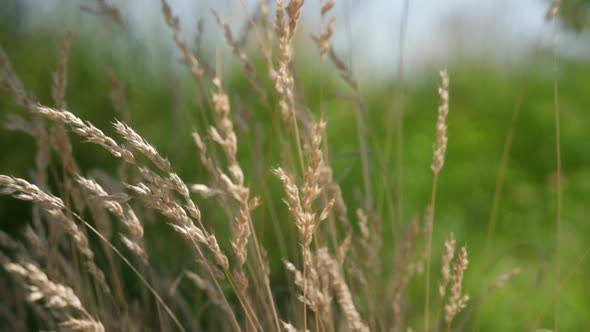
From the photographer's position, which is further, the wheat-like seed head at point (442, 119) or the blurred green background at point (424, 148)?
the blurred green background at point (424, 148)

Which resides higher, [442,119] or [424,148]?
[424,148]

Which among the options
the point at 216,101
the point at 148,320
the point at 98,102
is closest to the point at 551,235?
the point at 148,320

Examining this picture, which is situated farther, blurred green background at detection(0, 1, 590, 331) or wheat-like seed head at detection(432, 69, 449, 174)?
blurred green background at detection(0, 1, 590, 331)

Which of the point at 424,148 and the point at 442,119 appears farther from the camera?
the point at 424,148

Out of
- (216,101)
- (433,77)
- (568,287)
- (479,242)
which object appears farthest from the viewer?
(433,77)

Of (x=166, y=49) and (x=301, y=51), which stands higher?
(x=301, y=51)

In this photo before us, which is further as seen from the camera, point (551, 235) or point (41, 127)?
point (551, 235)

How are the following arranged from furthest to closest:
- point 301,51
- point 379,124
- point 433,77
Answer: point 433,77
point 301,51
point 379,124

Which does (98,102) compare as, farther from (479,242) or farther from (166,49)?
(479,242)
